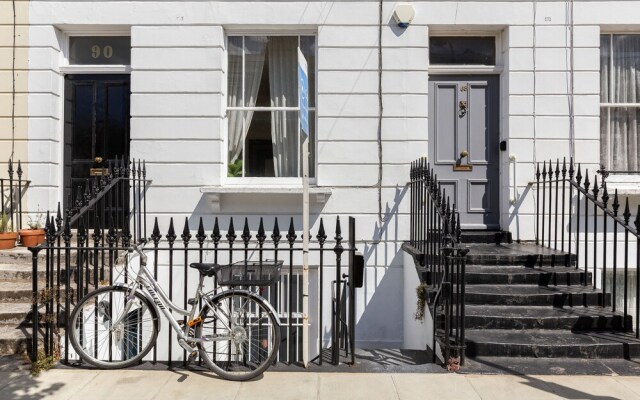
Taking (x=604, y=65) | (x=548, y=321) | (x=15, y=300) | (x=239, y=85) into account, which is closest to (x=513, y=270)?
(x=548, y=321)

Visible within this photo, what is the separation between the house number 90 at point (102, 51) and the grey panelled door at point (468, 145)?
4858mm

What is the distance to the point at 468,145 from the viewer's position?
796cm

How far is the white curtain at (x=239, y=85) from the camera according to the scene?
8055 millimetres

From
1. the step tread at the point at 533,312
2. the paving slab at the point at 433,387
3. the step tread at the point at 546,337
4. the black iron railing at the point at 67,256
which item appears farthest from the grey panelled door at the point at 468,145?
the black iron railing at the point at 67,256

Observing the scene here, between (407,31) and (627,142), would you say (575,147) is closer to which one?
(627,142)

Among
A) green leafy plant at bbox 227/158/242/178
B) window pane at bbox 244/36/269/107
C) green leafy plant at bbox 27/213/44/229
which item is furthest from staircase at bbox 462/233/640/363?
green leafy plant at bbox 27/213/44/229

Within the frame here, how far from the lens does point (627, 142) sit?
7.98 meters

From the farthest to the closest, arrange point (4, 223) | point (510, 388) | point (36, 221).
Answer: point (36, 221) → point (4, 223) → point (510, 388)

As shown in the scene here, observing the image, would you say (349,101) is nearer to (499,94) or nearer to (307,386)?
(499,94)

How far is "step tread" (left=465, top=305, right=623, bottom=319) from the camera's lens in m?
5.70

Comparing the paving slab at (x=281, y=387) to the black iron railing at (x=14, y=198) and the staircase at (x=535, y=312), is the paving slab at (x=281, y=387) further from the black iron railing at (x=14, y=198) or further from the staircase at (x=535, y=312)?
the black iron railing at (x=14, y=198)

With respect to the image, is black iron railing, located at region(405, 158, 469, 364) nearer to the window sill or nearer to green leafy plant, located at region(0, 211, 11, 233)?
the window sill

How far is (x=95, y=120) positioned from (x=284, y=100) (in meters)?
2.88

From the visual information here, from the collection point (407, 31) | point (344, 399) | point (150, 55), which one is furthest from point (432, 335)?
point (150, 55)
